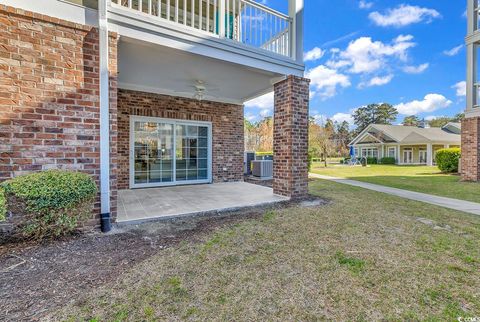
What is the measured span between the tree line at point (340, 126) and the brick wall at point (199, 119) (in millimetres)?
17052

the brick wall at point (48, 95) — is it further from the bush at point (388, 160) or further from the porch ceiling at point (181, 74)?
the bush at point (388, 160)

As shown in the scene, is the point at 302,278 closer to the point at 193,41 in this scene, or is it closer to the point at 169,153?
the point at 193,41

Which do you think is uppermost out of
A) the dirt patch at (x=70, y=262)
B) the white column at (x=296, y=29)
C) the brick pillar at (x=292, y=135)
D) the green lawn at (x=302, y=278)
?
the white column at (x=296, y=29)

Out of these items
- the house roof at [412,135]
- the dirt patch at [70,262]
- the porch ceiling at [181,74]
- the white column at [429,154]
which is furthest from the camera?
the house roof at [412,135]

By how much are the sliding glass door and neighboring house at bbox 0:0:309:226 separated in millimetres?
34

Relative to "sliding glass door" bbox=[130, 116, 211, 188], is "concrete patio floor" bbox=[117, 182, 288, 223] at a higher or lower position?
lower

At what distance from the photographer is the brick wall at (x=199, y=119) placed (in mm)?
7230

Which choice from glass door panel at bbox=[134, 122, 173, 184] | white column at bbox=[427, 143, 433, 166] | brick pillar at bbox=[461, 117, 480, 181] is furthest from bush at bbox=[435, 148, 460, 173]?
glass door panel at bbox=[134, 122, 173, 184]

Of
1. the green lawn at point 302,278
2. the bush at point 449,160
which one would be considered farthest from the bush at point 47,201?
the bush at point 449,160

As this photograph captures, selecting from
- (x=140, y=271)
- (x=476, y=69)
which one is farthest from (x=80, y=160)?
(x=476, y=69)

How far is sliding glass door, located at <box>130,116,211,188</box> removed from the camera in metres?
7.55

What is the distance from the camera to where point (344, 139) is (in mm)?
43969

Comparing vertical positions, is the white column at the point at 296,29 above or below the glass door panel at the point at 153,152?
above

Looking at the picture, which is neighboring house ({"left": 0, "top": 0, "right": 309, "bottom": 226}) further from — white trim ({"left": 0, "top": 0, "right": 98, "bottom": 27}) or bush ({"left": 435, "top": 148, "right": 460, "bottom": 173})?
bush ({"left": 435, "top": 148, "right": 460, "bottom": 173})
